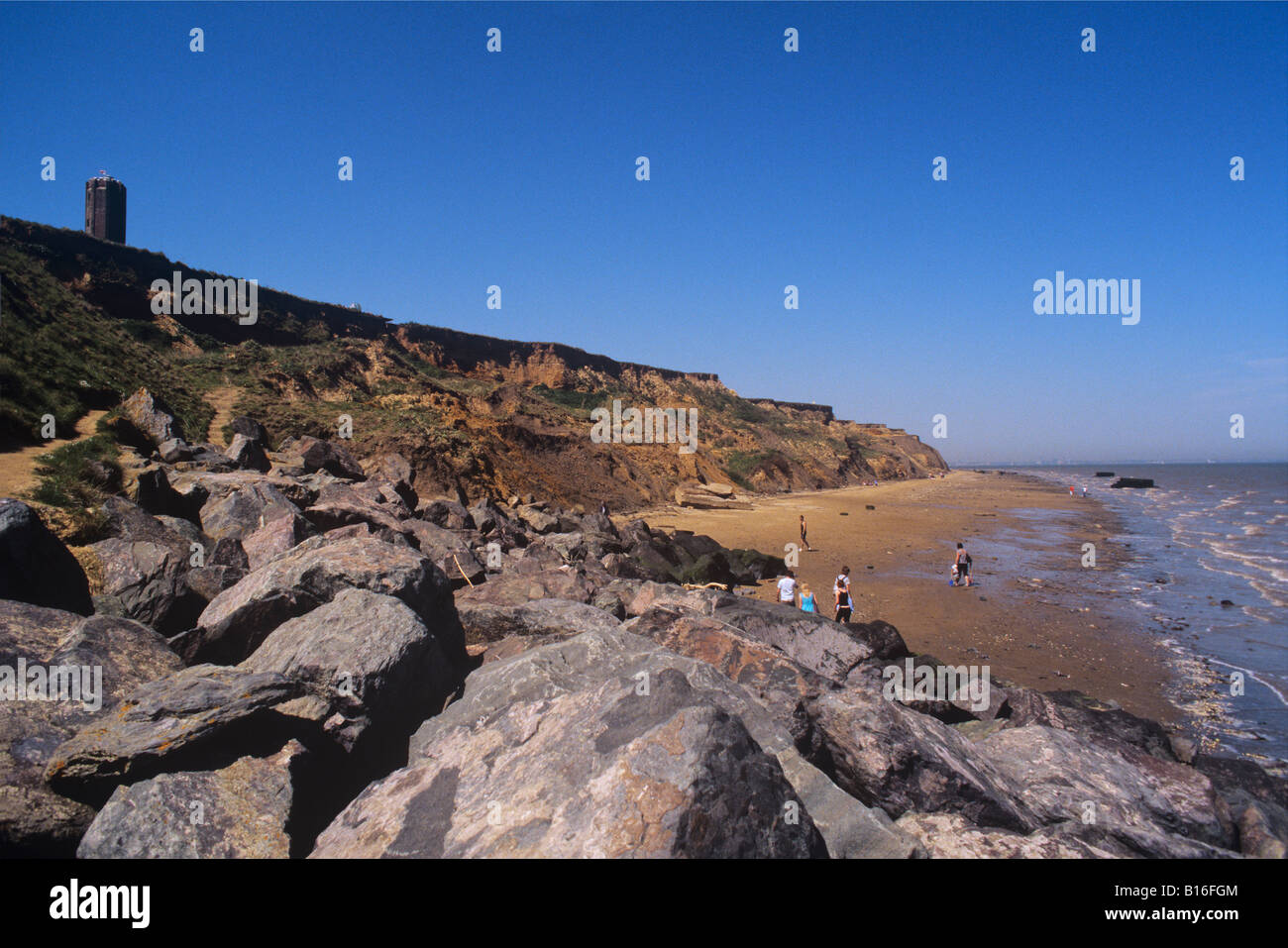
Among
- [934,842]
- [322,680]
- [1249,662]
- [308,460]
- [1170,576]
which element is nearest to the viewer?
[934,842]

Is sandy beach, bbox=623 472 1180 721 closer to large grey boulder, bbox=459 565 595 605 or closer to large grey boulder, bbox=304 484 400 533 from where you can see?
large grey boulder, bbox=459 565 595 605

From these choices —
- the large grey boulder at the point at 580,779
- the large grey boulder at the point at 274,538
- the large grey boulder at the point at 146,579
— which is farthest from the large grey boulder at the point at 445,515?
the large grey boulder at the point at 580,779

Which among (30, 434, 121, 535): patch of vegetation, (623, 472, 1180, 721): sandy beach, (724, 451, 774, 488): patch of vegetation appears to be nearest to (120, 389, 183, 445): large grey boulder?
(30, 434, 121, 535): patch of vegetation

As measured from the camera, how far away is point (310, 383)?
1270 inches

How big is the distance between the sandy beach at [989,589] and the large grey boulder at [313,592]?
1005cm

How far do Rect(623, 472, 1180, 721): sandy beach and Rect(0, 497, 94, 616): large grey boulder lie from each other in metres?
13.3

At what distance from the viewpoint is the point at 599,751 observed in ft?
12.1

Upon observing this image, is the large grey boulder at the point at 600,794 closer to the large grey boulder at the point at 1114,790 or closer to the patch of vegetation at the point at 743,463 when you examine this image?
the large grey boulder at the point at 1114,790

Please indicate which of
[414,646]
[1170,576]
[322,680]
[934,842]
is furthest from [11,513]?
[1170,576]

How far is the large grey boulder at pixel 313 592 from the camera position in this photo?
18.2 feet

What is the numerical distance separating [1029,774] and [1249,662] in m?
10.5

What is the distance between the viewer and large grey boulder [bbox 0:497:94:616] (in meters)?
5.63
